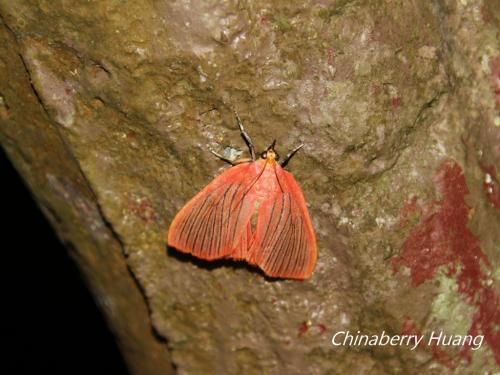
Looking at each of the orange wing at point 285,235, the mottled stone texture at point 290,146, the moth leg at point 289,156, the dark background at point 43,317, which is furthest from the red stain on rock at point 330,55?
the dark background at point 43,317

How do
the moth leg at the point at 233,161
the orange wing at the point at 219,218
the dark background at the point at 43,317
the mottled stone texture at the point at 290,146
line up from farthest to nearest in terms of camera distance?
the dark background at the point at 43,317 → the moth leg at the point at 233,161 → the orange wing at the point at 219,218 → the mottled stone texture at the point at 290,146

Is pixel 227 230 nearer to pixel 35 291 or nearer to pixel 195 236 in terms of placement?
pixel 195 236

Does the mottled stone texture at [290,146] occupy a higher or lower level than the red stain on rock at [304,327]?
higher

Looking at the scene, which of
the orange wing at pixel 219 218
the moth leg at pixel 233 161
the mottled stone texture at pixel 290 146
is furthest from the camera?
the moth leg at pixel 233 161

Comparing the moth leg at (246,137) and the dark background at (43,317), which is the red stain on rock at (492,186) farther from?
the dark background at (43,317)

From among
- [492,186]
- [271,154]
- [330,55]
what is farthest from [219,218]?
[492,186]

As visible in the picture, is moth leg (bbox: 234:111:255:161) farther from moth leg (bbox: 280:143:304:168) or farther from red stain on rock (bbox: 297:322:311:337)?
red stain on rock (bbox: 297:322:311:337)
